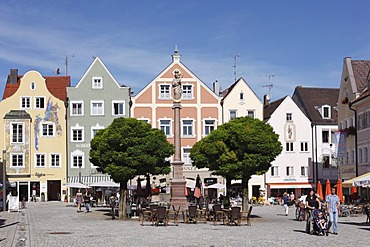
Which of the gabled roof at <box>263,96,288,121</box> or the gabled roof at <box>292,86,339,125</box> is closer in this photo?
the gabled roof at <box>292,86,339,125</box>

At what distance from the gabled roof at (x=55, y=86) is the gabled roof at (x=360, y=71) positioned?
2862 centimetres

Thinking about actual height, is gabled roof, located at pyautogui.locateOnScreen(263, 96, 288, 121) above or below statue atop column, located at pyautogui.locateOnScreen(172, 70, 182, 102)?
above

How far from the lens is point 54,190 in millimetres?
67812

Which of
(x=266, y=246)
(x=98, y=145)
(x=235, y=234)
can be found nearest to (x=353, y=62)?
(x=98, y=145)

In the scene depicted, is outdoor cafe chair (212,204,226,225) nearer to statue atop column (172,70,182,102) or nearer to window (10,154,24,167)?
statue atop column (172,70,182,102)

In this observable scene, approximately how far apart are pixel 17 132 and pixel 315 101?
31099mm

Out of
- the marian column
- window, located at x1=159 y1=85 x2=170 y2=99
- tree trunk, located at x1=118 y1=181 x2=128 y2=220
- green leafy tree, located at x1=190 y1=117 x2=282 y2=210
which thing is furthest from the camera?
window, located at x1=159 y1=85 x2=170 y2=99

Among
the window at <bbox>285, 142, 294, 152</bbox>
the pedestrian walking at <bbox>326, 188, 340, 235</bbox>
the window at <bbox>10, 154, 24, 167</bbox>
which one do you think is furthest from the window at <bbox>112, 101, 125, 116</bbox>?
the pedestrian walking at <bbox>326, 188, 340, 235</bbox>

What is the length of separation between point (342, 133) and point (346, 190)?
18.4 feet

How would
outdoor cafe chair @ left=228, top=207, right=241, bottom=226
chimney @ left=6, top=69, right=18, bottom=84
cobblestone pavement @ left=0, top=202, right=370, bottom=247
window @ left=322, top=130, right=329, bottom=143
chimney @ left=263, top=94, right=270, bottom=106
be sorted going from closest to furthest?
cobblestone pavement @ left=0, top=202, right=370, bottom=247, outdoor cafe chair @ left=228, top=207, right=241, bottom=226, window @ left=322, top=130, right=329, bottom=143, chimney @ left=6, top=69, right=18, bottom=84, chimney @ left=263, top=94, right=270, bottom=106

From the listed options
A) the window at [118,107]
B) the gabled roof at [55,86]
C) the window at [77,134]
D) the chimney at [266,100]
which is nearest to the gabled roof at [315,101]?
the chimney at [266,100]

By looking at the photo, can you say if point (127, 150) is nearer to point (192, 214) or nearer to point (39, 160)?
point (192, 214)

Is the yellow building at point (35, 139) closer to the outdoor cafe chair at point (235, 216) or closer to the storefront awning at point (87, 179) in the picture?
the storefront awning at point (87, 179)

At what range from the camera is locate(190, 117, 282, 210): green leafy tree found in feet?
117
